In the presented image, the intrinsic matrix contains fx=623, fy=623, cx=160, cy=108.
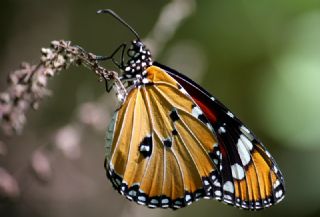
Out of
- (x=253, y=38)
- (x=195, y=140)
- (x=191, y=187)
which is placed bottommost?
(x=191, y=187)

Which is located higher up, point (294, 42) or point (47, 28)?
point (294, 42)

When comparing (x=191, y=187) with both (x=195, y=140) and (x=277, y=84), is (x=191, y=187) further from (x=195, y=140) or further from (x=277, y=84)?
(x=277, y=84)

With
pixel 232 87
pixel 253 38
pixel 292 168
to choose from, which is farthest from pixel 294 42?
pixel 232 87

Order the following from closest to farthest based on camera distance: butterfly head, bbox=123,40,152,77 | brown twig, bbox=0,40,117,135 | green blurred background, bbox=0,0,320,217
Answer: brown twig, bbox=0,40,117,135, butterfly head, bbox=123,40,152,77, green blurred background, bbox=0,0,320,217

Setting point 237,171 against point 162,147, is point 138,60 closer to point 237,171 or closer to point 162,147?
point 162,147

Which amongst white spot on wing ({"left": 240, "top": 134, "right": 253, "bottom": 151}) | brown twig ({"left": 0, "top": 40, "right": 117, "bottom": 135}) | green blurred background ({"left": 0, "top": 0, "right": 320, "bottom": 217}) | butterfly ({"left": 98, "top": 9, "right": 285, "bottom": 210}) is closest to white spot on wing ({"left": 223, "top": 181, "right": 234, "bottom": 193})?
butterfly ({"left": 98, "top": 9, "right": 285, "bottom": 210})

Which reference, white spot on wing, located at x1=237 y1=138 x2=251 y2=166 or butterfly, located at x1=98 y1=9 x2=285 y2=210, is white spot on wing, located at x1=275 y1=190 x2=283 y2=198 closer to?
butterfly, located at x1=98 y1=9 x2=285 y2=210

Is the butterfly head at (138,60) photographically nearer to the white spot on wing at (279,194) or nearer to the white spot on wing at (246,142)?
the white spot on wing at (246,142)

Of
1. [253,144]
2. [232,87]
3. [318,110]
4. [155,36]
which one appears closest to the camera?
[253,144]
